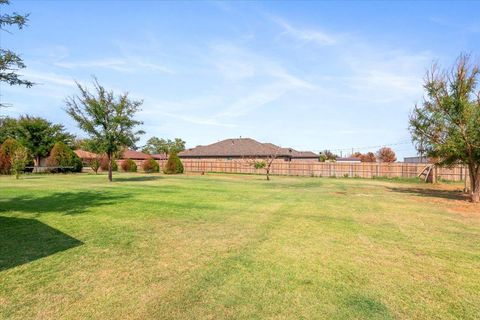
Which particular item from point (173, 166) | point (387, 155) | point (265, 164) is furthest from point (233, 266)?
point (387, 155)

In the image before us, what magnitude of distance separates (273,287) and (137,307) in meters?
1.77

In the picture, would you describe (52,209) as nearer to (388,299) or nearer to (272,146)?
(388,299)

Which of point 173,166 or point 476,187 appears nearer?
point 476,187

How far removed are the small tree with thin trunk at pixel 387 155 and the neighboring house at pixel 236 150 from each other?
29.9 metres

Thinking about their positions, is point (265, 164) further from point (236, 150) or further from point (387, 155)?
point (387, 155)

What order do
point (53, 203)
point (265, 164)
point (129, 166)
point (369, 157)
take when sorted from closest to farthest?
point (53, 203)
point (265, 164)
point (129, 166)
point (369, 157)

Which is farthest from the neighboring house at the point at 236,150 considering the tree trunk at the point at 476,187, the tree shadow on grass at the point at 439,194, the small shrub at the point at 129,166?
the tree trunk at the point at 476,187

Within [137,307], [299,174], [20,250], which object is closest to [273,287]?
[137,307]

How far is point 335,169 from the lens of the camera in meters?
36.5

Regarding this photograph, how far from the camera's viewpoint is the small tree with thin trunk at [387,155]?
233ft

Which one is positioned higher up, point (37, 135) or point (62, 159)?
point (37, 135)

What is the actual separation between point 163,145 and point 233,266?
90197 millimetres

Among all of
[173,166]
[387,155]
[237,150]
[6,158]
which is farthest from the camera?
[387,155]

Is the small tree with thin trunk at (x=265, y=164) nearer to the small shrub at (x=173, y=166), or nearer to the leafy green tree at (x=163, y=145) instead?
the small shrub at (x=173, y=166)
